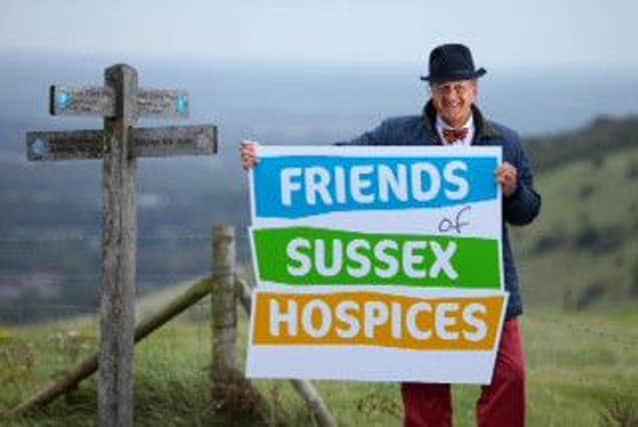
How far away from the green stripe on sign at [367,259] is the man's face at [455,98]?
635mm

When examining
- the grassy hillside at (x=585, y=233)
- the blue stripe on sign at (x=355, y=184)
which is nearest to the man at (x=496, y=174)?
the blue stripe on sign at (x=355, y=184)

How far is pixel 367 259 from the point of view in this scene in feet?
24.9

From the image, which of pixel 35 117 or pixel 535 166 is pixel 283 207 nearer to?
pixel 535 166

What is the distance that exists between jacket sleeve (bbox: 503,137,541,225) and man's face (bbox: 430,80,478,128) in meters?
0.34

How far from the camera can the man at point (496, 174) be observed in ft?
23.6

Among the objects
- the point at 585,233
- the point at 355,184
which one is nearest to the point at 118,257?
the point at 355,184

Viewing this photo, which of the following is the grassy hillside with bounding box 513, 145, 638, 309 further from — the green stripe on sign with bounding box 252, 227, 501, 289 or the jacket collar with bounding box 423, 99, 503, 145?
the jacket collar with bounding box 423, 99, 503, 145

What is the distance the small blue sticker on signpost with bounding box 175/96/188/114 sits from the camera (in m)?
8.77

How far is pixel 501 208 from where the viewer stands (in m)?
7.44

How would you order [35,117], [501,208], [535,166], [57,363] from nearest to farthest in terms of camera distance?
[501,208], [57,363], [535,166], [35,117]

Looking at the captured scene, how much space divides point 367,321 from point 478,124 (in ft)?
3.66

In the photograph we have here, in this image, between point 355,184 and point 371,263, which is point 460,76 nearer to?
point 355,184

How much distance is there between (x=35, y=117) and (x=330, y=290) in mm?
190019

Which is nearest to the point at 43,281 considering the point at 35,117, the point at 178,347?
the point at 178,347
